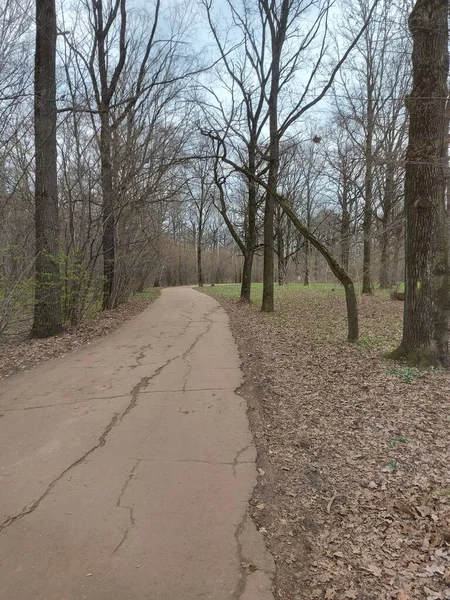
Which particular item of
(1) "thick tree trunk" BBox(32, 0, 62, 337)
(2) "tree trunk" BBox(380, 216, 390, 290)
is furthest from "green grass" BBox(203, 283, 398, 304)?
(1) "thick tree trunk" BBox(32, 0, 62, 337)

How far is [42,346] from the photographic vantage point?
8320 millimetres

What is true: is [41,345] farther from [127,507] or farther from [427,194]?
[427,194]

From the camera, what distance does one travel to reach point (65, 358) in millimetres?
7586

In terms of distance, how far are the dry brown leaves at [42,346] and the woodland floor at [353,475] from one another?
4.01 meters

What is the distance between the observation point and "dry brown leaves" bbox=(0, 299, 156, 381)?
23.4 ft

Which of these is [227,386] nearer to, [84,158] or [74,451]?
[74,451]

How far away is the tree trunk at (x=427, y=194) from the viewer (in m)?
6.12

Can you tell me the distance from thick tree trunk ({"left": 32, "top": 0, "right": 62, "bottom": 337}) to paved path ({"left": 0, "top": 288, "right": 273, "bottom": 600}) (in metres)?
3.03

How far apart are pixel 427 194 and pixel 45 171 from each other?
316 inches

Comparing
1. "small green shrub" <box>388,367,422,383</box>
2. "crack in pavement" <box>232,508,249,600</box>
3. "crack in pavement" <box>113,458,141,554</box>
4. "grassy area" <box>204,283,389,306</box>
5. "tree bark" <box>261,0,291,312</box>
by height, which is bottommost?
"crack in pavement" <box>232,508,249,600</box>

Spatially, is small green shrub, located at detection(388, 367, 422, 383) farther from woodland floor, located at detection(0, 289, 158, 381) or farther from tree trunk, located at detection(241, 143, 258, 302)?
tree trunk, located at detection(241, 143, 258, 302)

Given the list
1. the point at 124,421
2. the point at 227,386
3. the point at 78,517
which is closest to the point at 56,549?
the point at 78,517

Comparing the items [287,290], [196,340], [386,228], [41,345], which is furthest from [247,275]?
[41,345]

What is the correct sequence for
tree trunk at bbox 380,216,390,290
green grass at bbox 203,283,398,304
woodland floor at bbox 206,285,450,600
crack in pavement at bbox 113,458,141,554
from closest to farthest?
woodland floor at bbox 206,285,450,600 < crack in pavement at bbox 113,458,141,554 < tree trunk at bbox 380,216,390,290 < green grass at bbox 203,283,398,304
